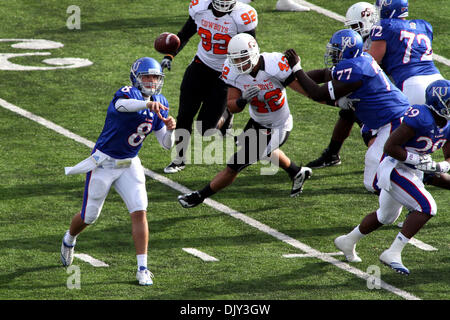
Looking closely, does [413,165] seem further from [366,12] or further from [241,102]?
[366,12]

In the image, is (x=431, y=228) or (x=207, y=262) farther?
(x=431, y=228)

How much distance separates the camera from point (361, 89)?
7719mm

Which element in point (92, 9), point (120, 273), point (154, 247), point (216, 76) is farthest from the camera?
point (92, 9)

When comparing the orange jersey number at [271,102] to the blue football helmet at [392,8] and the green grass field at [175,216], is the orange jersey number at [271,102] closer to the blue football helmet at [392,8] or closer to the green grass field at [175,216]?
the green grass field at [175,216]

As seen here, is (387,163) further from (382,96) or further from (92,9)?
(92,9)

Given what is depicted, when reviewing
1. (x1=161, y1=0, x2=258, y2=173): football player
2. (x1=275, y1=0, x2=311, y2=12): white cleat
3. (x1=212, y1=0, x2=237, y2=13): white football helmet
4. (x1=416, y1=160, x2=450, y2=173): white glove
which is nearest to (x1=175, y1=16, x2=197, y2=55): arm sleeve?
(x1=161, y1=0, x2=258, y2=173): football player

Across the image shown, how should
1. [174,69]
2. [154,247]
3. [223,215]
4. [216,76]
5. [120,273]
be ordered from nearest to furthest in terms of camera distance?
[120,273], [154,247], [223,215], [216,76], [174,69]

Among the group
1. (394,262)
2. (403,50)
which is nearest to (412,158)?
(394,262)

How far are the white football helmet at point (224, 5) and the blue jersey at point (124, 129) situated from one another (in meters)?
2.56

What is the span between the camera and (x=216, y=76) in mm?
9672

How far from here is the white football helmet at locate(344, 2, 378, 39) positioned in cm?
905

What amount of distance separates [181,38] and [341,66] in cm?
289

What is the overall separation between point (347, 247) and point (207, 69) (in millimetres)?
3055

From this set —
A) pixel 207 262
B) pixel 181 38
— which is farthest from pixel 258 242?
pixel 181 38
